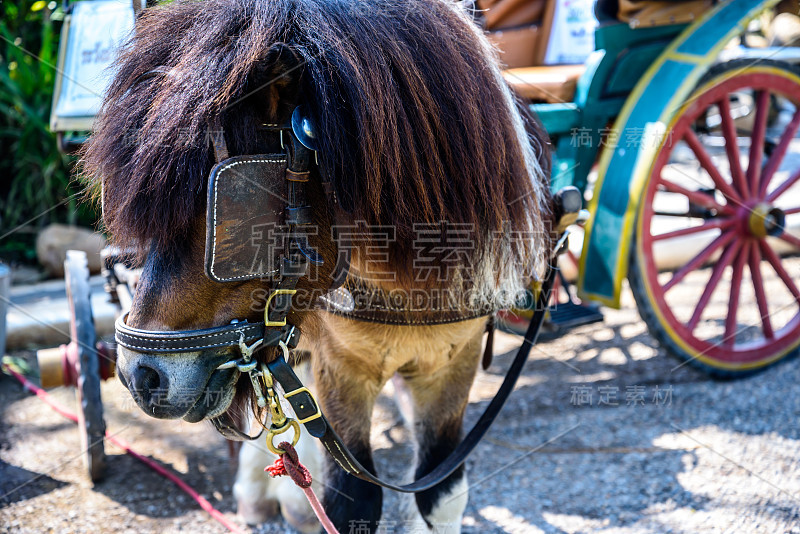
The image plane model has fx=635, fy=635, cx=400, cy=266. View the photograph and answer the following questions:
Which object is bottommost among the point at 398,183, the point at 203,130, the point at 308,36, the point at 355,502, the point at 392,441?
the point at 392,441

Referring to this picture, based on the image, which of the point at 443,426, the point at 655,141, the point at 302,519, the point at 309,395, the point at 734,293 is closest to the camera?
the point at 309,395

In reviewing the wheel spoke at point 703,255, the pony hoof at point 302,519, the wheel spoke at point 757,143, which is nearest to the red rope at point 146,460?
the pony hoof at point 302,519

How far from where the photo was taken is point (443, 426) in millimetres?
1761

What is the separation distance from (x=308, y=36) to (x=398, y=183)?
302mm

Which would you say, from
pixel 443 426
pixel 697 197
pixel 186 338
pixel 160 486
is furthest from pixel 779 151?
pixel 160 486

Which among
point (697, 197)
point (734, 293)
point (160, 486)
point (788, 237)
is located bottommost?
point (160, 486)

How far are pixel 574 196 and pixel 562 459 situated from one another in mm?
1165

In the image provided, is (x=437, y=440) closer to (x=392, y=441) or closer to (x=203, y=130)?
(x=392, y=441)

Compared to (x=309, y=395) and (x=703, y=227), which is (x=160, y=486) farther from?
(x=703, y=227)

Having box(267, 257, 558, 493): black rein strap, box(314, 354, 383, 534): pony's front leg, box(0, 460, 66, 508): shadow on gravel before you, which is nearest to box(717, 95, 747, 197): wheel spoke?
box(267, 257, 558, 493): black rein strap

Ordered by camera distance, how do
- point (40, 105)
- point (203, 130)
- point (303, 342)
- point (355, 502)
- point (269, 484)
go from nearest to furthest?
point (203, 130) < point (303, 342) < point (355, 502) < point (269, 484) < point (40, 105)

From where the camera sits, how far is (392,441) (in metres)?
2.59

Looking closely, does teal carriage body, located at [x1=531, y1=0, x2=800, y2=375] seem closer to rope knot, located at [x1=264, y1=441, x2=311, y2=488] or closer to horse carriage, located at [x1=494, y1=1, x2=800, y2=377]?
horse carriage, located at [x1=494, y1=1, x2=800, y2=377]

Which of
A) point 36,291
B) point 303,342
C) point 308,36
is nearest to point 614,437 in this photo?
point 303,342
